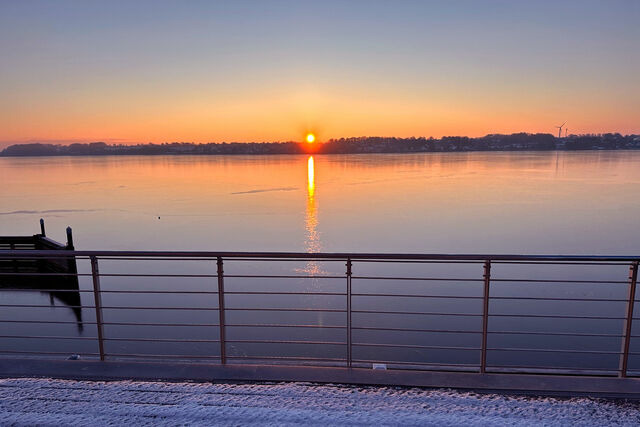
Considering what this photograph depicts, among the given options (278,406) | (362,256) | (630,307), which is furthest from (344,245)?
(278,406)

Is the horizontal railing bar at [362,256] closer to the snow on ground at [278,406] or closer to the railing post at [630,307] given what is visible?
the railing post at [630,307]

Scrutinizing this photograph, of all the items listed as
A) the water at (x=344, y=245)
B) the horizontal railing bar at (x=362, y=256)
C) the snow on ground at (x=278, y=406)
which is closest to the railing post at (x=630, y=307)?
the horizontal railing bar at (x=362, y=256)

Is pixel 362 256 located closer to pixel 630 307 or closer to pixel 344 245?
pixel 630 307

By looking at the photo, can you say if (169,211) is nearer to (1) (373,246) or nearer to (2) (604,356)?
(1) (373,246)

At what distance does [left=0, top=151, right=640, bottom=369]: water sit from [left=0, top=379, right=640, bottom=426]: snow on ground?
2.07 ft

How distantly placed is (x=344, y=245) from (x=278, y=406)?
17237 mm

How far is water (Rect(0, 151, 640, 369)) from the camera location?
30.3 feet

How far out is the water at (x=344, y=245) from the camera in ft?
30.3

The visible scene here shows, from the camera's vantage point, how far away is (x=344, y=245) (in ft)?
65.4

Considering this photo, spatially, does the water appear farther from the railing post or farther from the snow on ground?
the railing post

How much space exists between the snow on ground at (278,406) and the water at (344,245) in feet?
2.07

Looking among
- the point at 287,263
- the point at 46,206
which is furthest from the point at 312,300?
the point at 46,206

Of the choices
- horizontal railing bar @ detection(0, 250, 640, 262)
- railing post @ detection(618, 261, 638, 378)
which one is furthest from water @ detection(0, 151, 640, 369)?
railing post @ detection(618, 261, 638, 378)

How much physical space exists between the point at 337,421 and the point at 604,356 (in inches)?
320
